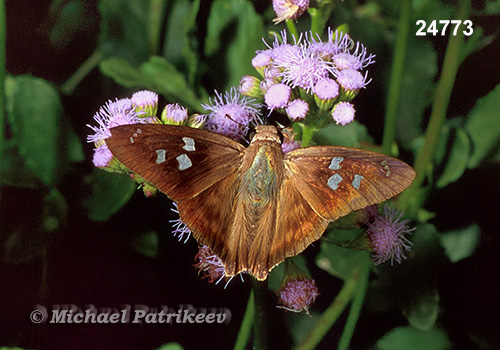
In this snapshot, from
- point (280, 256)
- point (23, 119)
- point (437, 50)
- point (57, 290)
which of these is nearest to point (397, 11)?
point (437, 50)

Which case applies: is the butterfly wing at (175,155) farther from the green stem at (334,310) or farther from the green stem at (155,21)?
the green stem at (155,21)

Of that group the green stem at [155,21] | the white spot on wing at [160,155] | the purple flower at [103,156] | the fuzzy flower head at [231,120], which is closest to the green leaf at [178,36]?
the green stem at [155,21]

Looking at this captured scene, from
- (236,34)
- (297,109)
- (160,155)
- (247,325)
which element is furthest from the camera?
(236,34)

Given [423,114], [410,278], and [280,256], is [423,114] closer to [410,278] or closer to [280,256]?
[410,278]

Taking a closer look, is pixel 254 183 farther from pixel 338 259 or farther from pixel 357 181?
pixel 338 259

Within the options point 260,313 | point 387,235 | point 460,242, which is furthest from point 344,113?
point 460,242

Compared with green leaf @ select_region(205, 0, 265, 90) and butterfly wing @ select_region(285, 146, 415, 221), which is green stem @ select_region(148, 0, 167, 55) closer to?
green leaf @ select_region(205, 0, 265, 90)
